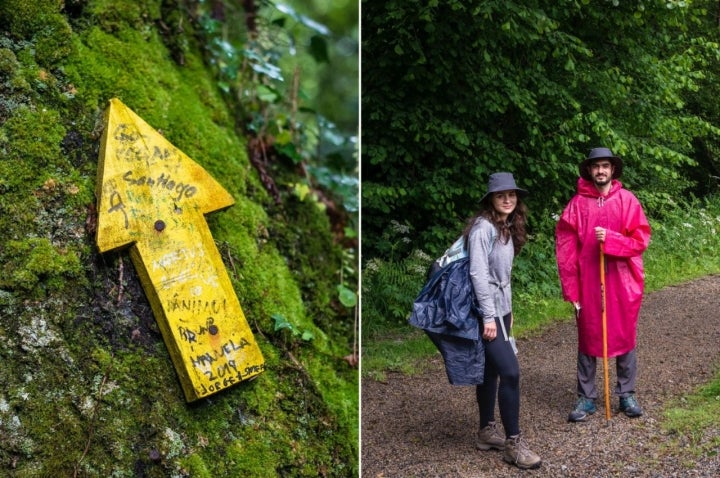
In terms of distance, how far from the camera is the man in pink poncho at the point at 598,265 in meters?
3.34

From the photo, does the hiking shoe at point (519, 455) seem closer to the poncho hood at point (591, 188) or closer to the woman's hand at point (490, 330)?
the woman's hand at point (490, 330)

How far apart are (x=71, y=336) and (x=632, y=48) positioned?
3327 millimetres

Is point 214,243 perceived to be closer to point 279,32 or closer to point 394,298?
point 394,298

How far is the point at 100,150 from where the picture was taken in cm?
193

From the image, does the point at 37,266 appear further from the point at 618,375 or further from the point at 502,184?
the point at 618,375

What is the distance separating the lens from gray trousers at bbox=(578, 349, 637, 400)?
131 inches

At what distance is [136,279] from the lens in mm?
1884

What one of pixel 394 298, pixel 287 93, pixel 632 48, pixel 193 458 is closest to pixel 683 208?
pixel 632 48

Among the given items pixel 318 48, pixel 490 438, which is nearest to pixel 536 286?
pixel 490 438

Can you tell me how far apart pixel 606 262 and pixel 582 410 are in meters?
0.82

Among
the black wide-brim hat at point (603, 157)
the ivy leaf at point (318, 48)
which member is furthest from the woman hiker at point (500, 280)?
the ivy leaf at point (318, 48)

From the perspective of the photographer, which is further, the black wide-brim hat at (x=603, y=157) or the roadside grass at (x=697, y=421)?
the black wide-brim hat at (x=603, y=157)

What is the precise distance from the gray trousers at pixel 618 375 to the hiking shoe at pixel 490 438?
563 millimetres

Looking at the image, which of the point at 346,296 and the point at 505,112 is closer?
the point at 346,296
